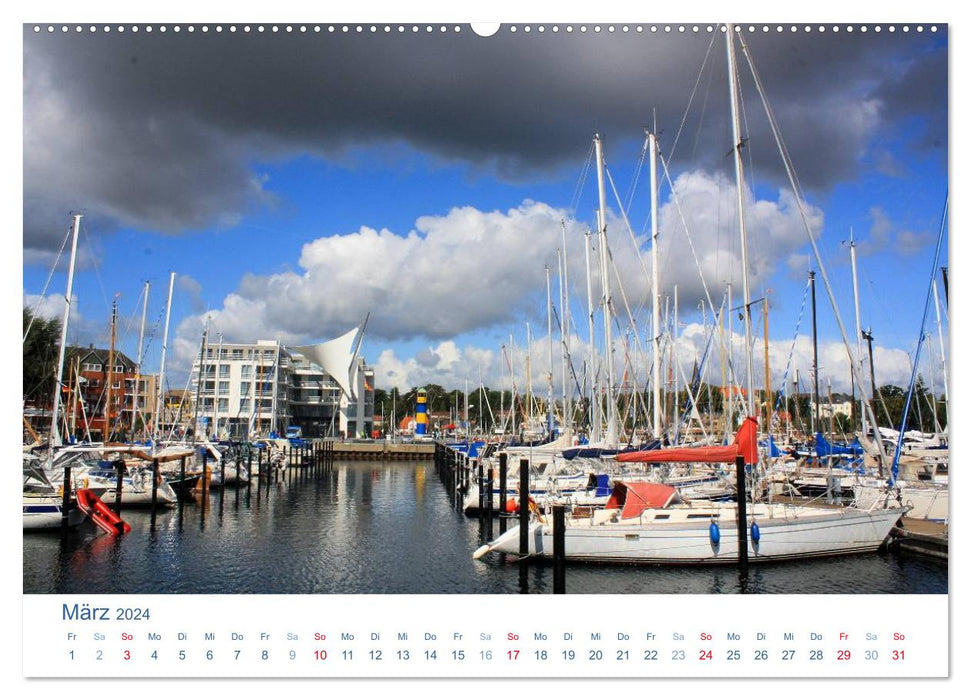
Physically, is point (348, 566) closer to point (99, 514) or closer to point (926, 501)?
Answer: point (99, 514)

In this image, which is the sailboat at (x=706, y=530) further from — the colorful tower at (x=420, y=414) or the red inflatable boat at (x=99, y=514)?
the colorful tower at (x=420, y=414)

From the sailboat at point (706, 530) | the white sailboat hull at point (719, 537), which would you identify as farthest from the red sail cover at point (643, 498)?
the white sailboat hull at point (719, 537)

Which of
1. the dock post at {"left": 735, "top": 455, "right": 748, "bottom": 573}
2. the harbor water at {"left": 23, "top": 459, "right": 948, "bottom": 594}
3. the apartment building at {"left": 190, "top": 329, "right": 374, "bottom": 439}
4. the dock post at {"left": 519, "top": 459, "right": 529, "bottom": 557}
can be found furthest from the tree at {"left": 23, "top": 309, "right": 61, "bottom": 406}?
the apartment building at {"left": 190, "top": 329, "right": 374, "bottom": 439}

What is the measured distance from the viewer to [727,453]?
18.2 m

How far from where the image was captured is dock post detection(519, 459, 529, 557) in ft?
57.6

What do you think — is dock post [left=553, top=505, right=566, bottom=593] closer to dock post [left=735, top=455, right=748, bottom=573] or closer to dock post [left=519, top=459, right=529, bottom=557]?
dock post [left=519, top=459, right=529, bottom=557]

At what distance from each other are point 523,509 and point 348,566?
17.1ft

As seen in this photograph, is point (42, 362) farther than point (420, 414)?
No

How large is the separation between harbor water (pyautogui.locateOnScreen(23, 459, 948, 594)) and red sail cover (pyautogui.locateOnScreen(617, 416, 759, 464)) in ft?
9.10

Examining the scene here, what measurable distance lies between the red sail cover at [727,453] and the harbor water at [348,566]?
9.10 ft

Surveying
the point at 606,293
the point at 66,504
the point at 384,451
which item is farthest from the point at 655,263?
the point at 384,451
